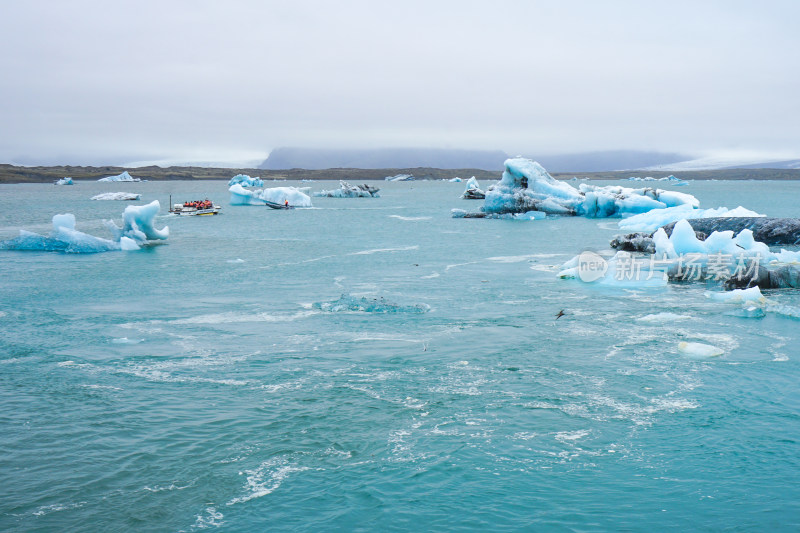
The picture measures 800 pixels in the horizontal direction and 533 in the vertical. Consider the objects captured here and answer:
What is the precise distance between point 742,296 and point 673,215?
20.9m

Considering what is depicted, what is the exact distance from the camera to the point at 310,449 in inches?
378

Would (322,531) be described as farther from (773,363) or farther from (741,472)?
(773,363)

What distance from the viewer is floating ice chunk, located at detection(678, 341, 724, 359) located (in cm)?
1405

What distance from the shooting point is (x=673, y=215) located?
39.2 metres

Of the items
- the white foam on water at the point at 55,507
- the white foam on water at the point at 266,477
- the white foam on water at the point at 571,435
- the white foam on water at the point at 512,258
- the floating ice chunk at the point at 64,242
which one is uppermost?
the floating ice chunk at the point at 64,242

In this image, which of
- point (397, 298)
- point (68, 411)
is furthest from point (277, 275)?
point (68, 411)

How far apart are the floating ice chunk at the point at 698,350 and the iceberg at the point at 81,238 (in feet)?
91.5

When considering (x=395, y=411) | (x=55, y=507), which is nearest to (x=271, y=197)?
(x=395, y=411)

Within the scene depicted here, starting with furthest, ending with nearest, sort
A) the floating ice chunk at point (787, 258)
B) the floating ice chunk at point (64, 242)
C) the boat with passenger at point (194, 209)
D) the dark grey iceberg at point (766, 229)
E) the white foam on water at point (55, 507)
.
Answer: the boat with passenger at point (194, 209) → the floating ice chunk at point (64, 242) → the dark grey iceberg at point (766, 229) → the floating ice chunk at point (787, 258) → the white foam on water at point (55, 507)

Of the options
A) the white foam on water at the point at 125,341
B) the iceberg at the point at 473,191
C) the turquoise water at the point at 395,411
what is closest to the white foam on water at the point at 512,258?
the turquoise water at the point at 395,411

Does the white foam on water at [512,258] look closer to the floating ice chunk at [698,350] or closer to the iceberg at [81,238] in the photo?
the floating ice chunk at [698,350]

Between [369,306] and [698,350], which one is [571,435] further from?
[369,306]

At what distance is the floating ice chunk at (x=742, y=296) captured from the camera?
62.3ft

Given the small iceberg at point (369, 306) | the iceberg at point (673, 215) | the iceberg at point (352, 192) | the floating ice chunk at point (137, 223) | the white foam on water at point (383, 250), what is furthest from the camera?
the iceberg at point (352, 192)
